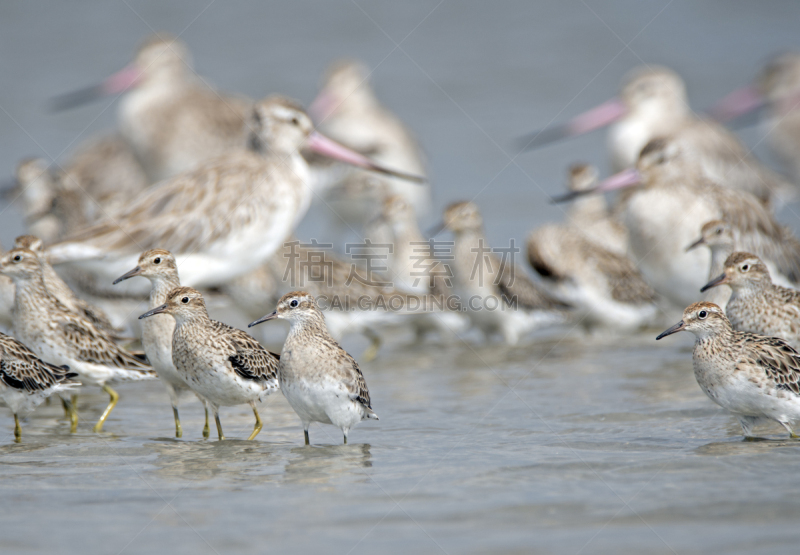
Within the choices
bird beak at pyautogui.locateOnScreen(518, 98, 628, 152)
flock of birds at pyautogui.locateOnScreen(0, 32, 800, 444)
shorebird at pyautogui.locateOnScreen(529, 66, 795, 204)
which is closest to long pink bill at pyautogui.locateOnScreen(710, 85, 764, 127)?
flock of birds at pyautogui.locateOnScreen(0, 32, 800, 444)

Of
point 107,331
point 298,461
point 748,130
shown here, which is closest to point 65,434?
point 107,331

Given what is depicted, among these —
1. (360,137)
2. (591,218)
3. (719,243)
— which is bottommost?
(719,243)

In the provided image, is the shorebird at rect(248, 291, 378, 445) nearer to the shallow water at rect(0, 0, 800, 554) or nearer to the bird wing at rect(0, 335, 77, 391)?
the shallow water at rect(0, 0, 800, 554)

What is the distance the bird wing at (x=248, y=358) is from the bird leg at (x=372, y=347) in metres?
2.94

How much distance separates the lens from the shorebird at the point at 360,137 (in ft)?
46.6

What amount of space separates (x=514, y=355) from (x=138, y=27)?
20.5 m

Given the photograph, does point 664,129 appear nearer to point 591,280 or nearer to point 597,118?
point 597,118

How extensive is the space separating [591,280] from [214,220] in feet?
12.9

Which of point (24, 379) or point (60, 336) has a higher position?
point (60, 336)

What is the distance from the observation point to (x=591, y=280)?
10.3 metres

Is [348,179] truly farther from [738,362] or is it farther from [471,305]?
[738,362]

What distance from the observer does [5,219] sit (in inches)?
603

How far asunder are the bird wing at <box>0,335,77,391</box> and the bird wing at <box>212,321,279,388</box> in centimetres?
101

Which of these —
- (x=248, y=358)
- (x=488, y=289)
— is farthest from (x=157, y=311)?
(x=488, y=289)
